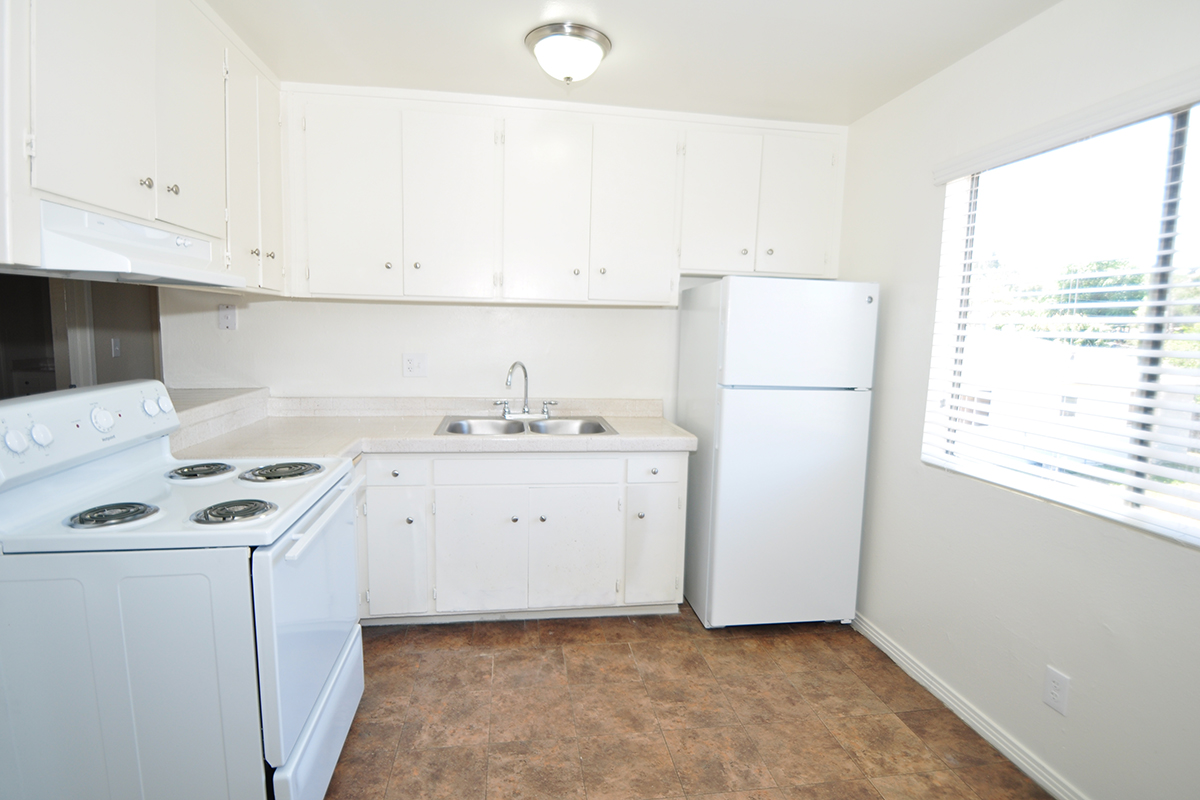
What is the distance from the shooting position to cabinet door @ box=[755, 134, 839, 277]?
9.67 feet

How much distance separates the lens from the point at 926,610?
238cm

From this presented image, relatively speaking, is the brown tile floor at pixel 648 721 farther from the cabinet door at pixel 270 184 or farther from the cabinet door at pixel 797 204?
the cabinet door at pixel 797 204

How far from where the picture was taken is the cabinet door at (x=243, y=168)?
2174mm

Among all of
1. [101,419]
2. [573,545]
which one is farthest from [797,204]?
[101,419]

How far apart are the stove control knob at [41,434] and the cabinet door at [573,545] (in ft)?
5.33

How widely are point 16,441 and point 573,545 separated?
6.24 feet

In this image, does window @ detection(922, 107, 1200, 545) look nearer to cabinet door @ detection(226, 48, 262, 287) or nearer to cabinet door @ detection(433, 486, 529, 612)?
cabinet door @ detection(433, 486, 529, 612)

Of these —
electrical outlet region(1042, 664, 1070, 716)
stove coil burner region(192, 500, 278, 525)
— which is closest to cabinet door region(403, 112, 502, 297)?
stove coil burner region(192, 500, 278, 525)

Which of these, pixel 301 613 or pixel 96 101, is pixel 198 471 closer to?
pixel 301 613

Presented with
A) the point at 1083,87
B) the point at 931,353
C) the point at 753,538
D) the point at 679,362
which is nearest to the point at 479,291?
the point at 679,362

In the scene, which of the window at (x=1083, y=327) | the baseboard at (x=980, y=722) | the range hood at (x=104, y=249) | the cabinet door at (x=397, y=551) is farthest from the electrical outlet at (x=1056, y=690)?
the range hood at (x=104, y=249)

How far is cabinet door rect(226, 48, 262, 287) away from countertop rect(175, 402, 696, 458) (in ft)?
2.11

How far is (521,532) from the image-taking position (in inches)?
105

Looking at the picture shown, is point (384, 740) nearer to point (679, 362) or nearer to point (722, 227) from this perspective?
point (679, 362)
